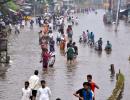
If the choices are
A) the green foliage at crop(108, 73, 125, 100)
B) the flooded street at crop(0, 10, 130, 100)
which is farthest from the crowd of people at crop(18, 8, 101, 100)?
the green foliage at crop(108, 73, 125, 100)

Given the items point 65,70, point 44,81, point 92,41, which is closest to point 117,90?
point 44,81

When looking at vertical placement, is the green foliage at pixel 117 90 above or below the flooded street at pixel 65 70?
above

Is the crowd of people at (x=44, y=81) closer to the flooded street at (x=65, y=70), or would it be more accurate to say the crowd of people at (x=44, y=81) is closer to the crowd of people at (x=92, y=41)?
the crowd of people at (x=92, y=41)

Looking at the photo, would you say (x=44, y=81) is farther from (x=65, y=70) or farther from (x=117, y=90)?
(x=65, y=70)

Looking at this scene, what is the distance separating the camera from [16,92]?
941 inches

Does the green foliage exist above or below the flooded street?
above

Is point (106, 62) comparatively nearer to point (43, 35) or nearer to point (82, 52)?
point (82, 52)

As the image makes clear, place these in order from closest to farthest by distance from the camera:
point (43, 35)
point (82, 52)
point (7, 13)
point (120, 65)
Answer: point (120, 65), point (82, 52), point (43, 35), point (7, 13)

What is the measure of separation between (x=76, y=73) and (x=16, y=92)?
21.0 feet

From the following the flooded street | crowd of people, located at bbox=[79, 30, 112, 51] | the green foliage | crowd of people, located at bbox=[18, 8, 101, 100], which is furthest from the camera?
crowd of people, located at bbox=[79, 30, 112, 51]

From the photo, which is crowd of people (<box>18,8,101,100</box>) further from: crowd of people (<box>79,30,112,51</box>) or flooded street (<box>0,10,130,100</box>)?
flooded street (<box>0,10,130,100</box>)

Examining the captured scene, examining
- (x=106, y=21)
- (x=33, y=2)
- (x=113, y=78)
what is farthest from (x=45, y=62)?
(x=33, y=2)

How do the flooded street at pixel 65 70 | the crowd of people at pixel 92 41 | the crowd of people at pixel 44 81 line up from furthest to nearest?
the crowd of people at pixel 92 41, the flooded street at pixel 65 70, the crowd of people at pixel 44 81

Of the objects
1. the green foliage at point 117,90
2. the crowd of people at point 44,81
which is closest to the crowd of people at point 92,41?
the crowd of people at point 44,81
